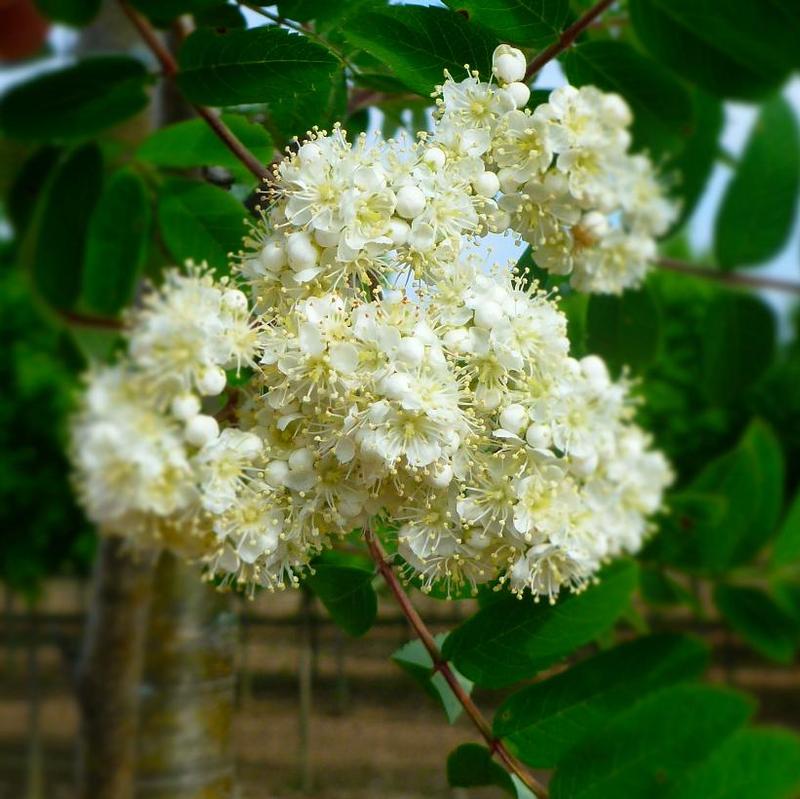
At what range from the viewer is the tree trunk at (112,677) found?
911 millimetres

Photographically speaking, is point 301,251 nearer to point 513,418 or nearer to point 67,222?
point 513,418

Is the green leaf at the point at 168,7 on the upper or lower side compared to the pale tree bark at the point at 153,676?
upper

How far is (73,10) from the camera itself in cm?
84

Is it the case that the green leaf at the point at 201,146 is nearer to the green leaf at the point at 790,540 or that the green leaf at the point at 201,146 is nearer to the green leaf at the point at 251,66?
the green leaf at the point at 251,66

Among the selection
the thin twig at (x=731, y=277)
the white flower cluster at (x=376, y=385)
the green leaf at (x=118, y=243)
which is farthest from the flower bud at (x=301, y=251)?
the thin twig at (x=731, y=277)

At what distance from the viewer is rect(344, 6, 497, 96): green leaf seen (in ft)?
1.66

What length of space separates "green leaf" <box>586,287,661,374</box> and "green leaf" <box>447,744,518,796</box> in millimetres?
308

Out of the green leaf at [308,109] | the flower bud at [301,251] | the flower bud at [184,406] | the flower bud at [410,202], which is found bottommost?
the flower bud at [184,406]

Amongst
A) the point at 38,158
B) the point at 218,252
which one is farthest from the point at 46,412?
the point at 218,252

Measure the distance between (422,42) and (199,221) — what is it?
201mm

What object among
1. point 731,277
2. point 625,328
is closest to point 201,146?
point 625,328

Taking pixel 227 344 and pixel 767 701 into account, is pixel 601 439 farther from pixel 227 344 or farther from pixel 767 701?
pixel 767 701

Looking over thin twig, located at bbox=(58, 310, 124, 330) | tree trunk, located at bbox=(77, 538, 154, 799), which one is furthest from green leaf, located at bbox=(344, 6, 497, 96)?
tree trunk, located at bbox=(77, 538, 154, 799)

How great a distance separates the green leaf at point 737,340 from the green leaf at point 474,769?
1.98 ft
